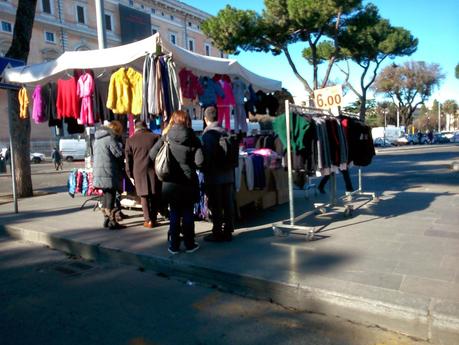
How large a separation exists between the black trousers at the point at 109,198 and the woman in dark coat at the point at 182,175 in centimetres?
186

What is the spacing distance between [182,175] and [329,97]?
11.2ft

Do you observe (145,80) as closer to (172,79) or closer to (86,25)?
(172,79)

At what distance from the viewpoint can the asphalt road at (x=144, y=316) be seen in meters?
3.15

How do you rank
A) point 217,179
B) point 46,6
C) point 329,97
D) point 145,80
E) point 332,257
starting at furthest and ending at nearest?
point 46,6
point 329,97
point 145,80
point 217,179
point 332,257

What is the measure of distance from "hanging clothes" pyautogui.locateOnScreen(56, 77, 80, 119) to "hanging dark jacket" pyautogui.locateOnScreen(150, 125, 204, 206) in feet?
10.6

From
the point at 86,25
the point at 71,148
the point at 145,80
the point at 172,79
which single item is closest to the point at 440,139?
the point at 71,148

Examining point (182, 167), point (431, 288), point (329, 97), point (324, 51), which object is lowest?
point (431, 288)

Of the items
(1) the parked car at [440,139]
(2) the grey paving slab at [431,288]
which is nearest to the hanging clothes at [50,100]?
(2) the grey paving slab at [431,288]

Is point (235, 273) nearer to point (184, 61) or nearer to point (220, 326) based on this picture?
point (220, 326)

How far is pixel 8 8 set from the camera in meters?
41.3

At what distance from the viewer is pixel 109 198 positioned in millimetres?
6309

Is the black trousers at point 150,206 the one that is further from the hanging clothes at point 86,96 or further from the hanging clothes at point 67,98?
the hanging clothes at point 67,98

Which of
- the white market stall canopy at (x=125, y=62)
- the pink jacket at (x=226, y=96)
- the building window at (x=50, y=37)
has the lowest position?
the pink jacket at (x=226, y=96)

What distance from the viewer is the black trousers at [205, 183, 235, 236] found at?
5.14 meters
